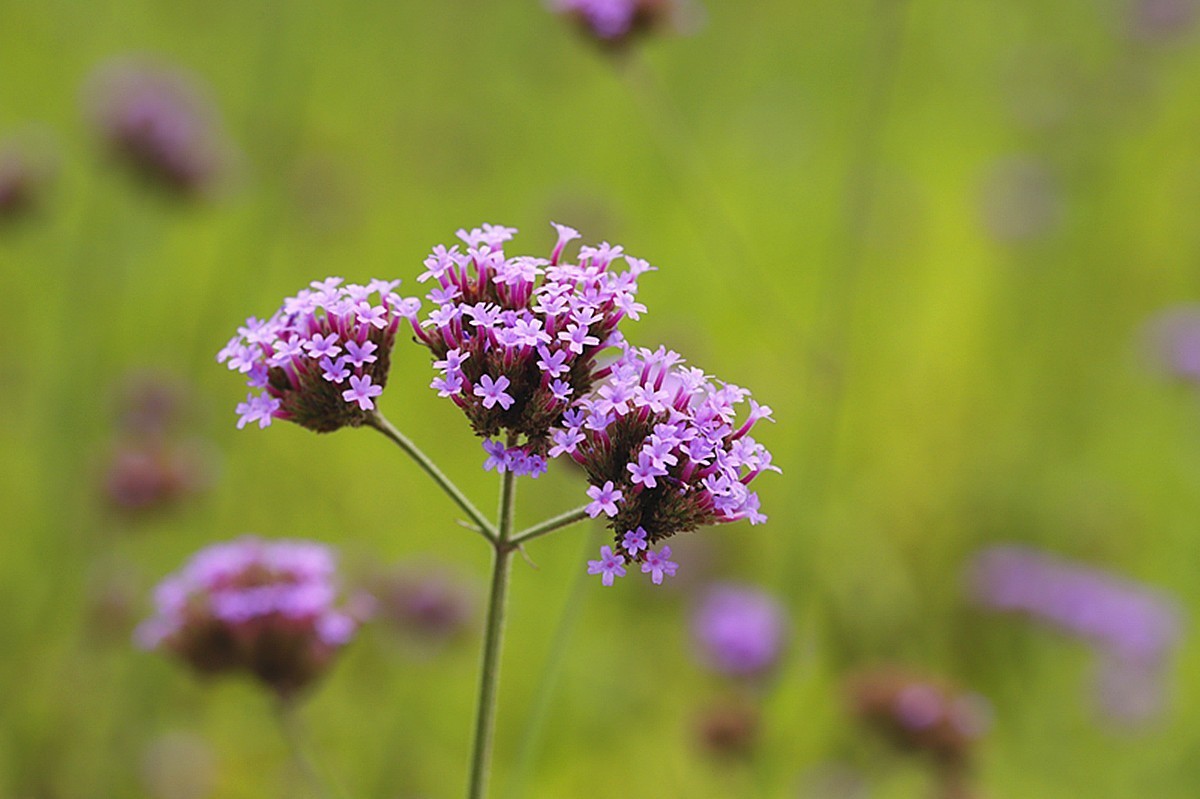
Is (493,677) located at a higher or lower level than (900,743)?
lower

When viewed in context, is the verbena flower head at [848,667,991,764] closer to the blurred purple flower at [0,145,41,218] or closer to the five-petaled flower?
the five-petaled flower

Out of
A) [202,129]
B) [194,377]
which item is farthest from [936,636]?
[202,129]

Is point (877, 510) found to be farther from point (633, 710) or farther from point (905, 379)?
point (633, 710)

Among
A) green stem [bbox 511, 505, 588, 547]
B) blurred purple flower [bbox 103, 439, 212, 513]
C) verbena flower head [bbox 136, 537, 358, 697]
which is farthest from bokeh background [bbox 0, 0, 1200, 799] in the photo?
green stem [bbox 511, 505, 588, 547]

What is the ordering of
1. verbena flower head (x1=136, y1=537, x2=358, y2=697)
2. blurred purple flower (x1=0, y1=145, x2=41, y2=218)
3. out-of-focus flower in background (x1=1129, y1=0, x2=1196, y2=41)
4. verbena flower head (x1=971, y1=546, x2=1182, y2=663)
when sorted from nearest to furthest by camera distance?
1. verbena flower head (x1=136, y1=537, x2=358, y2=697)
2. blurred purple flower (x1=0, y1=145, x2=41, y2=218)
3. verbena flower head (x1=971, y1=546, x2=1182, y2=663)
4. out-of-focus flower in background (x1=1129, y1=0, x2=1196, y2=41)

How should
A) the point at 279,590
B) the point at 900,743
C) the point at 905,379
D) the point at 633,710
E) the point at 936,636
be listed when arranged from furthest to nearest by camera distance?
the point at 905,379 → the point at 936,636 → the point at 633,710 → the point at 900,743 → the point at 279,590

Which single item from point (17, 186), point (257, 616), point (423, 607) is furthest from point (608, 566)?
point (17, 186)
